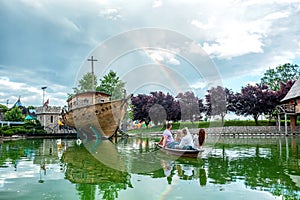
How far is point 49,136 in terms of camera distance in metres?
31.7

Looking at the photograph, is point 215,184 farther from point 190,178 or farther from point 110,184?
point 110,184

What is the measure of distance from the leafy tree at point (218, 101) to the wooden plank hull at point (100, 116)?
1919 centimetres

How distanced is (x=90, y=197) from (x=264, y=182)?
4.09m

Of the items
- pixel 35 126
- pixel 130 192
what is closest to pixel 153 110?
pixel 35 126

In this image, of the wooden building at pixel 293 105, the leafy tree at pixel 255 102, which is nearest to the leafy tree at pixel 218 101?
the leafy tree at pixel 255 102

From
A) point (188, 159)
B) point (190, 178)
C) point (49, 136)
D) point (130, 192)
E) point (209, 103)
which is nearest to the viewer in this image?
point (130, 192)

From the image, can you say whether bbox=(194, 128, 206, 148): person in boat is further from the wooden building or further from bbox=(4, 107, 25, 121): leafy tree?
bbox=(4, 107, 25, 121): leafy tree

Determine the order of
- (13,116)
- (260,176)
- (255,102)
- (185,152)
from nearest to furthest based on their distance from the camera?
1. (260,176)
2. (185,152)
3. (255,102)
4. (13,116)

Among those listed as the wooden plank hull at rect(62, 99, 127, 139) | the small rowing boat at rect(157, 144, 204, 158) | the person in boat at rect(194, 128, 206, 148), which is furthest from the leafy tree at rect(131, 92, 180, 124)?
the small rowing boat at rect(157, 144, 204, 158)

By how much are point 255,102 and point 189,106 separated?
956 cm

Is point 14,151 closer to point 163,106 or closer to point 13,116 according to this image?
point 163,106

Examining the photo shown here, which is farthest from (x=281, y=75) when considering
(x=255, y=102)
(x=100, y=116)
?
(x=100, y=116)

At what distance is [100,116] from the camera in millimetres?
22594

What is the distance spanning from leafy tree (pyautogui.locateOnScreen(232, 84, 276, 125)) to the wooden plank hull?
19.9m
